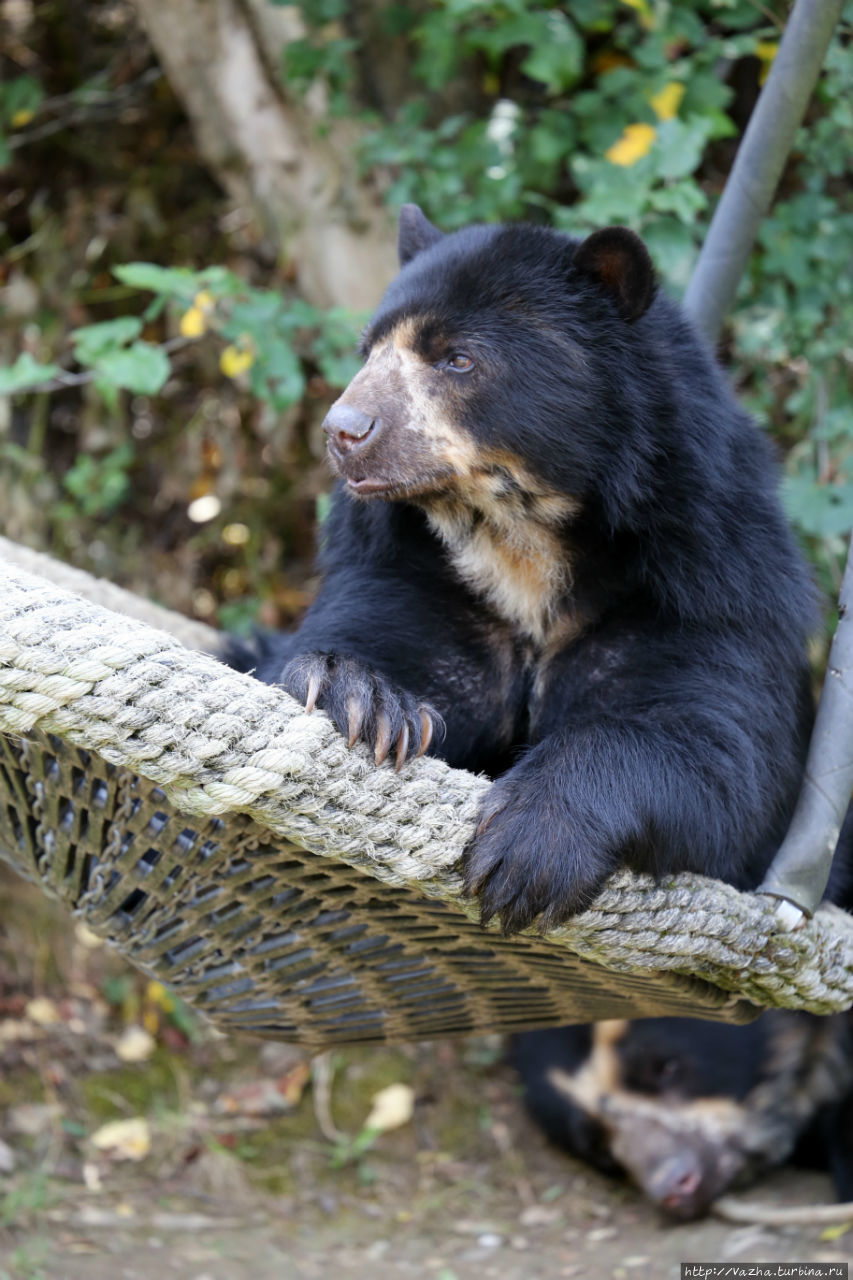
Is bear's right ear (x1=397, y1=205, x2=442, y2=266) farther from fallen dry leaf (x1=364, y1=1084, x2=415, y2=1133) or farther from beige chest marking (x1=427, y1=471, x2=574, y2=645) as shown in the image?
fallen dry leaf (x1=364, y1=1084, x2=415, y2=1133)

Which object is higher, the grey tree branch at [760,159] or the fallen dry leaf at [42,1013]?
the grey tree branch at [760,159]

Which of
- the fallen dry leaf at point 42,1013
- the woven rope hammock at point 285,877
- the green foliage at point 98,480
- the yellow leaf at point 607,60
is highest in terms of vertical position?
the yellow leaf at point 607,60

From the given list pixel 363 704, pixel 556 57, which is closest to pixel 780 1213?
pixel 363 704

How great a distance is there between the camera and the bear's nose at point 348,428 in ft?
7.52

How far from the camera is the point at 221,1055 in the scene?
450cm

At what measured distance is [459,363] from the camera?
93.5 inches

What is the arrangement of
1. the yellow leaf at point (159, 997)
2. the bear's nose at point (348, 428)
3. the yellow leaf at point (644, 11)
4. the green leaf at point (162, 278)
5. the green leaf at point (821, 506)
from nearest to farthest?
the bear's nose at point (348, 428)
the green leaf at point (162, 278)
the green leaf at point (821, 506)
the yellow leaf at point (644, 11)
the yellow leaf at point (159, 997)

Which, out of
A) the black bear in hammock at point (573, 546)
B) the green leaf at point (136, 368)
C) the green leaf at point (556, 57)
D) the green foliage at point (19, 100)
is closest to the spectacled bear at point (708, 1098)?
the black bear in hammock at point (573, 546)

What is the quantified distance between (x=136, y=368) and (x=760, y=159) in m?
1.61

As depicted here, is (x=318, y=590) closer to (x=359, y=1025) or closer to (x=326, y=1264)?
(x=359, y=1025)

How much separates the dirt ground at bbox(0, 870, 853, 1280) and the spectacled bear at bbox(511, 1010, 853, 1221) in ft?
0.44

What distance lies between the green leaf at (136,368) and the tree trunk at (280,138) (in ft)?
3.70

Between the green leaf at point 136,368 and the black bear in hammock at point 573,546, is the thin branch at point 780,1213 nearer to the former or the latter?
the black bear in hammock at point 573,546

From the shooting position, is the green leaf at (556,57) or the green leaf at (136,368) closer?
the green leaf at (136,368)
